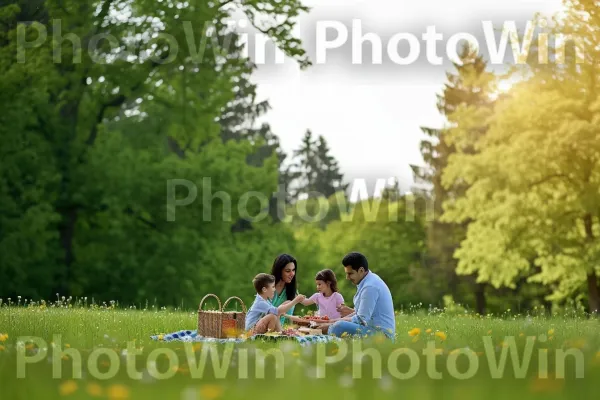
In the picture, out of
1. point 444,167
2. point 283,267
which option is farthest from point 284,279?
point 444,167

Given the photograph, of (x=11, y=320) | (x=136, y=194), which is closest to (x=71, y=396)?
(x=11, y=320)

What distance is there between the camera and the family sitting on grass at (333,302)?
1041 centimetres

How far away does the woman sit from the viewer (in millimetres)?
12266

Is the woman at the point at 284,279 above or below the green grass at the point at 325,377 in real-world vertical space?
above

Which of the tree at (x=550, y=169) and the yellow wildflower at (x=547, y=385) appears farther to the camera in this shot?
the tree at (x=550, y=169)

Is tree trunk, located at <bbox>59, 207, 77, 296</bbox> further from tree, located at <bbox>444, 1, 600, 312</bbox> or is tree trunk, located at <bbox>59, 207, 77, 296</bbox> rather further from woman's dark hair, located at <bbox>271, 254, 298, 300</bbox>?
woman's dark hair, located at <bbox>271, 254, 298, 300</bbox>

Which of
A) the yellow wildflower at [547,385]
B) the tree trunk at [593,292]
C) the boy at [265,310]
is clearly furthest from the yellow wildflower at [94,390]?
the tree trunk at [593,292]

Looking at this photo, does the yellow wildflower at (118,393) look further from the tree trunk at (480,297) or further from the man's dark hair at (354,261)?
the tree trunk at (480,297)

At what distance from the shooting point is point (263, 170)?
31.9m

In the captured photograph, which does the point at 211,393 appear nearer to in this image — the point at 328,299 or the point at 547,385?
the point at 547,385

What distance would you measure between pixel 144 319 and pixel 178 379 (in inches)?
306

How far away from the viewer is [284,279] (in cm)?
1238

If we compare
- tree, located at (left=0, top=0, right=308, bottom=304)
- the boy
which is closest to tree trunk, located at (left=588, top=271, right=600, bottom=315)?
tree, located at (left=0, top=0, right=308, bottom=304)

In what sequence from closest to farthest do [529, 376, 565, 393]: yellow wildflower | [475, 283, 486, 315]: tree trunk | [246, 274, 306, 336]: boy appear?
[529, 376, 565, 393]: yellow wildflower < [246, 274, 306, 336]: boy < [475, 283, 486, 315]: tree trunk
